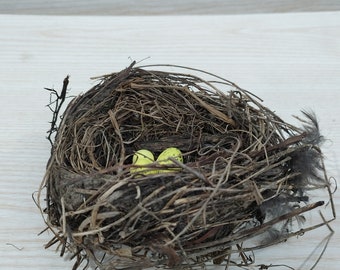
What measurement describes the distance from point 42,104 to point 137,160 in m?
0.34

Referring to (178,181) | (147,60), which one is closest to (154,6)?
(147,60)

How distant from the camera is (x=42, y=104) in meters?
1.22

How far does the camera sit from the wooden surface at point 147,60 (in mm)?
1137

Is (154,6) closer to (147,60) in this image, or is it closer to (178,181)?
(147,60)

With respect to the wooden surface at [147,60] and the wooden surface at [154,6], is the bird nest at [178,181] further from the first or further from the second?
the wooden surface at [154,6]

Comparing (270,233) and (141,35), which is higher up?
(141,35)

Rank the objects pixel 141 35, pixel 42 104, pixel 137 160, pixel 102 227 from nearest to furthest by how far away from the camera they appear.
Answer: pixel 102 227, pixel 137 160, pixel 42 104, pixel 141 35

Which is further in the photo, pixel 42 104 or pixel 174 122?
pixel 42 104

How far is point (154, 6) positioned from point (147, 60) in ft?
1.78

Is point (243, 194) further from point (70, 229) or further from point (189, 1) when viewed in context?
point (189, 1)

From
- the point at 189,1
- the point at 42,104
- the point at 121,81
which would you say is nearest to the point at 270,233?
the point at 121,81

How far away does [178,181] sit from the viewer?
32.6 inches

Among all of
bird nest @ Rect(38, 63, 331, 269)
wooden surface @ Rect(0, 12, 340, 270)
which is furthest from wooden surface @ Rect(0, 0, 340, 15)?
bird nest @ Rect(38, 63, 331, 269)

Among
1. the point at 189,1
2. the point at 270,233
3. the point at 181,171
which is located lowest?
the point at 270,233
